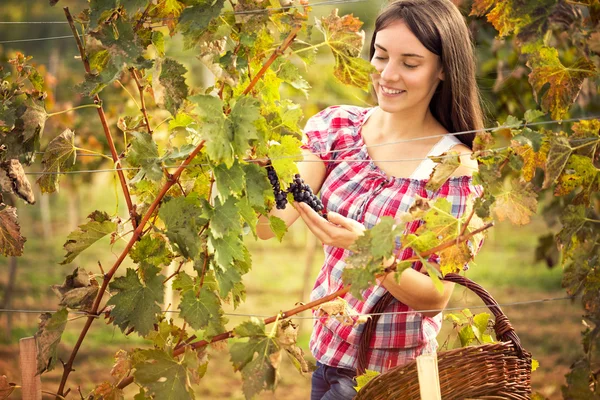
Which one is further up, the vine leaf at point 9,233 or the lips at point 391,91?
the lips at point 391,91

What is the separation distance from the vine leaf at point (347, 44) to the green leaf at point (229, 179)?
0.31m

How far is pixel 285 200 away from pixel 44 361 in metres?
0.64

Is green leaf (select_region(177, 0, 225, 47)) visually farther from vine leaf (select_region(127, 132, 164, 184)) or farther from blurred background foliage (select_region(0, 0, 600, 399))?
blurred background foliage (select_region(0, 0, 600, 399))

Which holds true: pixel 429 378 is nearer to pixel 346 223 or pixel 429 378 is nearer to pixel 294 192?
pixel 346 223

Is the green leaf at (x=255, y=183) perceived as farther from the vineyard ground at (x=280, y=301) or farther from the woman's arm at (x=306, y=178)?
the vineyard ground at (x=280, y=301)

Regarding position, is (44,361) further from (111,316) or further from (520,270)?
(520,270)

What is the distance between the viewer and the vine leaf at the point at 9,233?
70.1 inches

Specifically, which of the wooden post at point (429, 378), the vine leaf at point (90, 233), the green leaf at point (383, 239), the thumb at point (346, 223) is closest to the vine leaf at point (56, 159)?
the vine leaf at point (90, 233)

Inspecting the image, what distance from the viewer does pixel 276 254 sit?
9961 mm

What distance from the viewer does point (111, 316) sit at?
64.7 inches

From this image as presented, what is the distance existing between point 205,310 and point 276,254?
8338 millimetres

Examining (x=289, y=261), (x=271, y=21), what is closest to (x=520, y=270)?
(x=289, y=261)

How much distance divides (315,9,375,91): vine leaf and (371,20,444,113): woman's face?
326 millimetres

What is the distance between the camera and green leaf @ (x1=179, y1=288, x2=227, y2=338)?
1.63m
